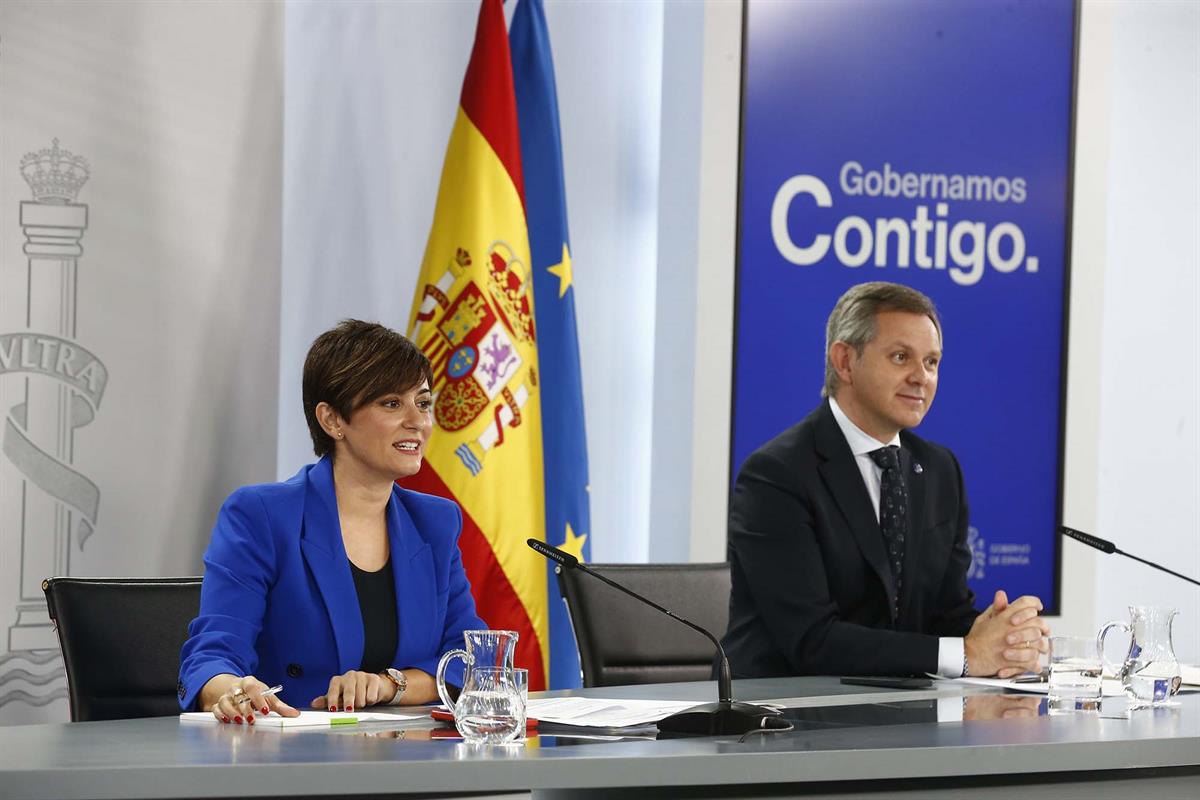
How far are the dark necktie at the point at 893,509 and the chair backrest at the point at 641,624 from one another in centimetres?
44

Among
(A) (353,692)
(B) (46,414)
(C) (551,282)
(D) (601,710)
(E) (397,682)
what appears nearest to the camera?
(D) (601,710)

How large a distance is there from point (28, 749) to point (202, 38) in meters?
2.60

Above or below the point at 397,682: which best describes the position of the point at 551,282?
above

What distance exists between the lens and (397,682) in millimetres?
2557

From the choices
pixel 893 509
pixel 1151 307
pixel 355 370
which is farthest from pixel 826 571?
pixel 1151 307

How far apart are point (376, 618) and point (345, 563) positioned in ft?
0.40

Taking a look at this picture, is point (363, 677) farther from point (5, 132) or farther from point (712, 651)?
point (5, 132)

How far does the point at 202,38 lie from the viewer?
4.02m

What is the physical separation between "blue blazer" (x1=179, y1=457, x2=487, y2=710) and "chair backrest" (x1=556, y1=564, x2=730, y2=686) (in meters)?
0.43

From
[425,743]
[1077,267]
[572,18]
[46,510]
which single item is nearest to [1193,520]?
[1077,267]

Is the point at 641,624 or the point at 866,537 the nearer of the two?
the point at 866,537

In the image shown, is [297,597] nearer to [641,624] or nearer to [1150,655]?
[641,624]

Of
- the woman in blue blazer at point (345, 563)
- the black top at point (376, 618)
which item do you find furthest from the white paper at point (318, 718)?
the black top at point (376, 618)

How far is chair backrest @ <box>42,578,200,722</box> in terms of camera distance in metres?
2.58
